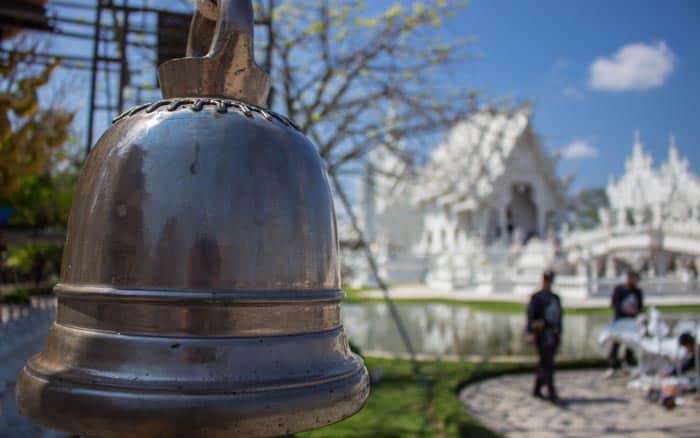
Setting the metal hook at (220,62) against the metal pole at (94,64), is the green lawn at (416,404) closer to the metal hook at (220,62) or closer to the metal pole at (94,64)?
the metal pole at (94,64)

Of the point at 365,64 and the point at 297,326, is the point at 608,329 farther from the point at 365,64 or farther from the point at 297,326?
the point at 297,326

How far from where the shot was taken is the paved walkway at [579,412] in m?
5.54

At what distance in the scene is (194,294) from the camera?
792mm

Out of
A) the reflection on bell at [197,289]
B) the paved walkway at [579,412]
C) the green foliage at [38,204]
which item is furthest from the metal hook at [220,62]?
the green foliage at [38,204]

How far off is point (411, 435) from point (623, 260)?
88.3 feet

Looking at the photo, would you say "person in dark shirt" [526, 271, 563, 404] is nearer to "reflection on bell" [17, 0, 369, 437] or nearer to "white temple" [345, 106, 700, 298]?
"reflection on bell" [17, 0, 369, 437]

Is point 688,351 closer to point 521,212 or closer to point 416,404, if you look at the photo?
point 416,404

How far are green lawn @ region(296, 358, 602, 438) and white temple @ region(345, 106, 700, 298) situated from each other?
12323 millimetres

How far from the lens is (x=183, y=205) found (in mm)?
824

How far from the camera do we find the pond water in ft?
31.9

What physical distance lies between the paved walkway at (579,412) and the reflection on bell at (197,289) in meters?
5.11

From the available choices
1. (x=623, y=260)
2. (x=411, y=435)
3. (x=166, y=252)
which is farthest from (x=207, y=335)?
(x=623, y=260)

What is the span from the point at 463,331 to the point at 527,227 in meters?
25.4

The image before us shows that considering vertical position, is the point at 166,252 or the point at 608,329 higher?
the point at 166,252
